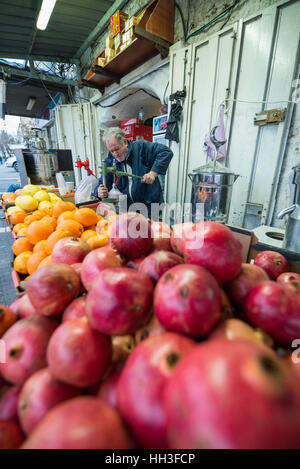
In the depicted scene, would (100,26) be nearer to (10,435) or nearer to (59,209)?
(59,209)

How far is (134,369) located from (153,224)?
2.20 ft

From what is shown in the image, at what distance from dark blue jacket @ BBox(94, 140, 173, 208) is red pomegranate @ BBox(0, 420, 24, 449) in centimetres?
241

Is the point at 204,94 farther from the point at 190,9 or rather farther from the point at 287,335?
the point at 287,335

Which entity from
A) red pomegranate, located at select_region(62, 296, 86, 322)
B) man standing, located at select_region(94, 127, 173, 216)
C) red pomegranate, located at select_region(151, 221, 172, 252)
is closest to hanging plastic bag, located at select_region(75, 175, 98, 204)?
man standing, located at select_region(94, 127, 173, 216)

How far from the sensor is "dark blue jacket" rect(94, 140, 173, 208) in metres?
2.61

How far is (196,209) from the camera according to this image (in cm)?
200

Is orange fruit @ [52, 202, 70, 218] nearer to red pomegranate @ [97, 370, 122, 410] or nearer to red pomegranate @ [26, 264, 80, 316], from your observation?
red pomegranate @ [26, 264, 80, 316]

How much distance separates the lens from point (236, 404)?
284mm

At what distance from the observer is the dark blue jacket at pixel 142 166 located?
8.56 feet

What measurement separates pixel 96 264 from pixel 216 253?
0.39 m

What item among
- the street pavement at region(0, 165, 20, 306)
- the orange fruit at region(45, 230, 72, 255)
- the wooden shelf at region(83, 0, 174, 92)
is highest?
the wooden shelf at region(83, 0, 174, 92)

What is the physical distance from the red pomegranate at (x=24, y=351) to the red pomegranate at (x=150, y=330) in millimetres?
263

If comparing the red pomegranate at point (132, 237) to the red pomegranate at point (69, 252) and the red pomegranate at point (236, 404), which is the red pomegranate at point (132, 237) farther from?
the red pomegranate at point (236, 404)

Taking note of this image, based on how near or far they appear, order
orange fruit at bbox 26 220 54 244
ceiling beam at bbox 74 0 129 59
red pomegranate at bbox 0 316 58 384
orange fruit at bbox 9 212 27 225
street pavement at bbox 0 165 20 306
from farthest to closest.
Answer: ceiling beam at bbox 74 0 129 59 < orange fruit at bbox 9 212 27 225 < street pavement at bbox 0 165 20 306 < orange fruit at bbox 26 220 54 244 < red pomegranate at bbox 0 316 58 384
